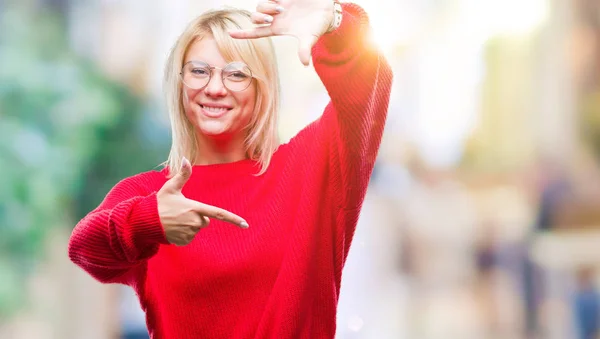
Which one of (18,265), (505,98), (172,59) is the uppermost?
(172,59)

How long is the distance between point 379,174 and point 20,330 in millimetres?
1499

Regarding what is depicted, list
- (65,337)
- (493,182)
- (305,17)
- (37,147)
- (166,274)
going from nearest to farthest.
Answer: (305,17)
(166,274)
(37,147)
(65,337)
(493,182)

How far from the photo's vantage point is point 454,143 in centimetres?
426

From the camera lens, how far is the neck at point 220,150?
1.04 meters

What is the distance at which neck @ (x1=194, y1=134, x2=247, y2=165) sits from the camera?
1035 millimetres

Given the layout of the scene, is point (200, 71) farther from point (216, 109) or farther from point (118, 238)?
point (118, 238)

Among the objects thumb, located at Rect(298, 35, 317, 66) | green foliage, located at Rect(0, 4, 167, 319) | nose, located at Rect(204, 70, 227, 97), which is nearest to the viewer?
thumb, located at Rect(298, 35, 317, 66)

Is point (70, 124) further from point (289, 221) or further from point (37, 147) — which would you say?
point (289, 221)

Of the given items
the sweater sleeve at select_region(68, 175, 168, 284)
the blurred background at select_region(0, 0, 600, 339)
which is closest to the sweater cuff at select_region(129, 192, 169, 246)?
the sweater sleeve at select_region(68, 175, 168, 284)

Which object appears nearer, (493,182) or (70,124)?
(70,124)

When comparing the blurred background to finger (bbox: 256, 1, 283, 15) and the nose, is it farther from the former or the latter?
finger (bbox: 256, 1, 283, 15)

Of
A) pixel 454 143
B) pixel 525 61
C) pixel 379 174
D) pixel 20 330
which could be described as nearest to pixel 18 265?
pixel 20 330

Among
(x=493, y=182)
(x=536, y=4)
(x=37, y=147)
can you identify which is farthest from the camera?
(x=536, y=4)

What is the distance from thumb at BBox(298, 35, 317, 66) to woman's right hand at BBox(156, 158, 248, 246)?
5.5 inches
